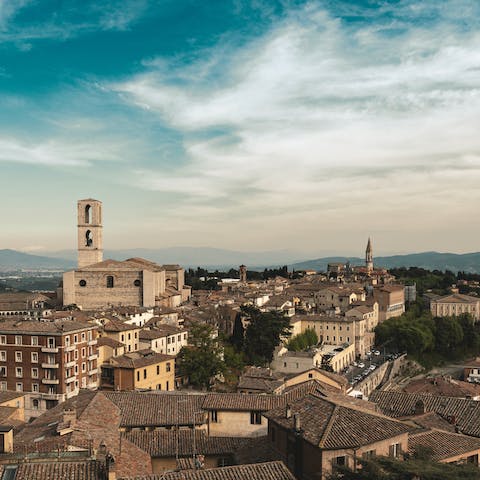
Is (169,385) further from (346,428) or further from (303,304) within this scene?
(303,304)

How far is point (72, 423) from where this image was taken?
59.6 ft

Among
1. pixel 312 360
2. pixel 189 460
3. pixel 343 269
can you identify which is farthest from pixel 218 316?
pixel 343 269

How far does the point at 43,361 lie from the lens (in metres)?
35.1

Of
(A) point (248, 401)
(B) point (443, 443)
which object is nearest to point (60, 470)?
(B) point (443, 443)

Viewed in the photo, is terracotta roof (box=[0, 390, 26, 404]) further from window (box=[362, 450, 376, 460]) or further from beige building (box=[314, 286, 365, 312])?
beige building (box=[314, 286, 365, 312])

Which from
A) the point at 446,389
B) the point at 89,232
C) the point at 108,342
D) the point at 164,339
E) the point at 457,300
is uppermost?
the point at 89,232

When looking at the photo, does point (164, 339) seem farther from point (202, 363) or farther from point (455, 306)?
point (455, 306)

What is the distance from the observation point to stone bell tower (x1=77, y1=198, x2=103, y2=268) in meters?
76.6

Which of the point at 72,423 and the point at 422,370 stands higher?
the point at 72,423

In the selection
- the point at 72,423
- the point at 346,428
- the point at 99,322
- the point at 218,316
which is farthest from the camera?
the point at 218,316

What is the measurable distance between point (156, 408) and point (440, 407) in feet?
37.9

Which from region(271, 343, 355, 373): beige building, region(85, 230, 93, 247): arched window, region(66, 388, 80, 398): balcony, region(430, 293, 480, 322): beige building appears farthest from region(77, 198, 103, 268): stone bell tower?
region(430, 293, 480, 322): beige building

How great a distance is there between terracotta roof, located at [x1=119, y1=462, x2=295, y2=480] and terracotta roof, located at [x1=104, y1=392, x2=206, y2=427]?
8789mm

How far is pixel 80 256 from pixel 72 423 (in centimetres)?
6102
